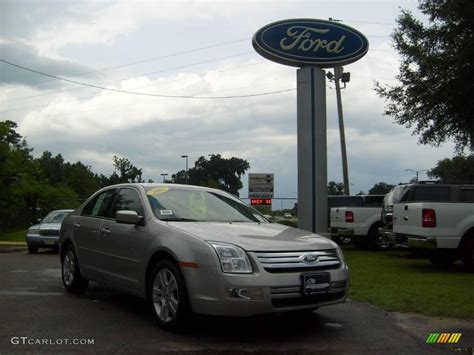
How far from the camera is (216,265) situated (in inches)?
205

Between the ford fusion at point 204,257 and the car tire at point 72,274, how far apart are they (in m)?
0.49

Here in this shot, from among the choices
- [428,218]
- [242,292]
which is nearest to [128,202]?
[242,292]

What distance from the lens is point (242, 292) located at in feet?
16.9

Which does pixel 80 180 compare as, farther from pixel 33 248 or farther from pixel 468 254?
pixel 468 254

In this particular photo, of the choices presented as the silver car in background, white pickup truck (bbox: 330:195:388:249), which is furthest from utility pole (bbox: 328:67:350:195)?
the silver car in background

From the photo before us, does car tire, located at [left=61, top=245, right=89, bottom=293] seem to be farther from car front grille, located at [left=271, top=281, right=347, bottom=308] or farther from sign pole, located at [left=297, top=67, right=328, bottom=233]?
sign pole, located at [left=297, top=67, right=328, bottom=233]

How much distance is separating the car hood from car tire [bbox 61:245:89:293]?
2.55 meters

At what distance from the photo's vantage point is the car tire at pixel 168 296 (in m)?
5.42

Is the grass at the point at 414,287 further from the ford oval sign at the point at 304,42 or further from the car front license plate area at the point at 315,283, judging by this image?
the ford oval sign at the point at 304,42

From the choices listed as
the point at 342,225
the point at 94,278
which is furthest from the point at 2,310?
the point at 342,225

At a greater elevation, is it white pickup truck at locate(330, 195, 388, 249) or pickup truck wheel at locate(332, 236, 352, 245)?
white pickup truck at locate(330, 195, 388, 249)

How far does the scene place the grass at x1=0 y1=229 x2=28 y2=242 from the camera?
25.5m

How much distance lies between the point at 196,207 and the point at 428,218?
227 inches

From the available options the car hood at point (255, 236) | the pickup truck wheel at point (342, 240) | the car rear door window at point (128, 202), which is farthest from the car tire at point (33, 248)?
the car hood at point (255, 236)
